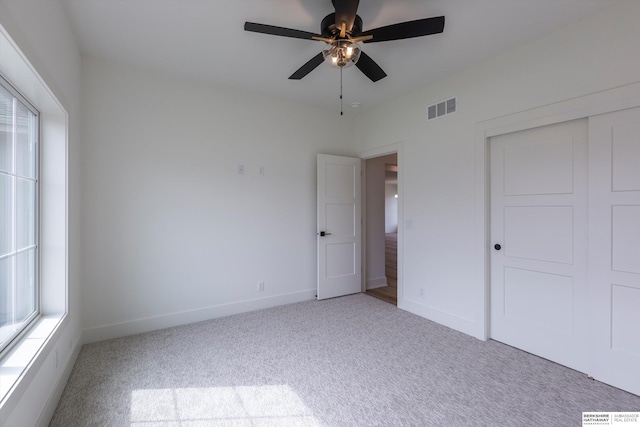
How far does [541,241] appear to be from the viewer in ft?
8.57

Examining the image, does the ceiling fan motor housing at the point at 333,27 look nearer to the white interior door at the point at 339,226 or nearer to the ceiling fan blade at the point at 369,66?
the ceiling fan blade at the point at 369,66

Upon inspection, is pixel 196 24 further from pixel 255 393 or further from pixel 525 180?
pixel 525 180

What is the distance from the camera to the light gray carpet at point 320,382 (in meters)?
1.85

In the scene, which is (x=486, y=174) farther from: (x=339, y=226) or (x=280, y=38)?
(x=280, y=38)

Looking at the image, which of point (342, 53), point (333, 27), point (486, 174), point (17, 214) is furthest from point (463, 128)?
point (17, 214)

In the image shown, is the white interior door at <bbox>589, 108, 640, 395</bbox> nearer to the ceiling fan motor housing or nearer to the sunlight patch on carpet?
the ceiling fan motor housing

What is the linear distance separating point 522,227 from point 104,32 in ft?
14.0

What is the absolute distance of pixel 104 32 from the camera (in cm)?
246

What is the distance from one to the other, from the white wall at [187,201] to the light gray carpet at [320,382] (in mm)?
491

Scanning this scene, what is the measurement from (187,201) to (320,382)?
7.97 feet

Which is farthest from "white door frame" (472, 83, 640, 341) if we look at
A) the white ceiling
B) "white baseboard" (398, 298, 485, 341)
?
the white ceiling

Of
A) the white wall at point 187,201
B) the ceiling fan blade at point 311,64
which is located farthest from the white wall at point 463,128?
the ceiling fan blade at point 311,64

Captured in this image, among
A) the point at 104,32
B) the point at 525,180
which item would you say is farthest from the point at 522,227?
the point at 104,32

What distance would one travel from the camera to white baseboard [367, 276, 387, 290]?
15.8 feet
